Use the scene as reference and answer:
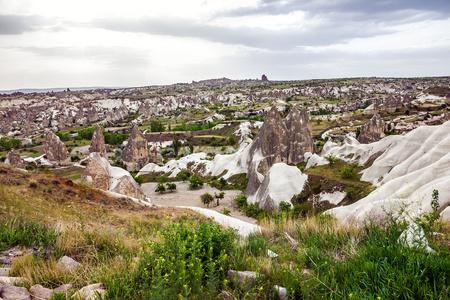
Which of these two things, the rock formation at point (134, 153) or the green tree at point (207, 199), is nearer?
the green tree at point (207, 199)

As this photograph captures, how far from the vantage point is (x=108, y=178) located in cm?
2475

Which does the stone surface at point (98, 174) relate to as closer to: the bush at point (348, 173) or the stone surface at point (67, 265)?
the stone surface at point (67, 265)

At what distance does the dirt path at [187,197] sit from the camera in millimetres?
30328

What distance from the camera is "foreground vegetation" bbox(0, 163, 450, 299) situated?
274 cm

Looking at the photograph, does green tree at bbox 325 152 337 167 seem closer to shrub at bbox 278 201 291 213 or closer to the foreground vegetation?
shrub at bbox 278 201 291 213

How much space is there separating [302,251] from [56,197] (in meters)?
8.63

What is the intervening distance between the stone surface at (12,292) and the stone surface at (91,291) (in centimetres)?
50

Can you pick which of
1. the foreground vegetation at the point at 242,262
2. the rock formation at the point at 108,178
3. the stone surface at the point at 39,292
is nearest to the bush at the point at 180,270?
the foreground vegetation at the point at 242,262

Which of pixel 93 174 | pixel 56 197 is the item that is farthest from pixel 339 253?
pixel 93 174

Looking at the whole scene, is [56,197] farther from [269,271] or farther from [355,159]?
[355,159]

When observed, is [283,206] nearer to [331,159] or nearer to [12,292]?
[331,159]

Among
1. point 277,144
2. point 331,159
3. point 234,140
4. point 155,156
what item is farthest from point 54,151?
point 331,159

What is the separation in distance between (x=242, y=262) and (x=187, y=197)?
32.7 m

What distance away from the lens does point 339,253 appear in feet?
12.8
